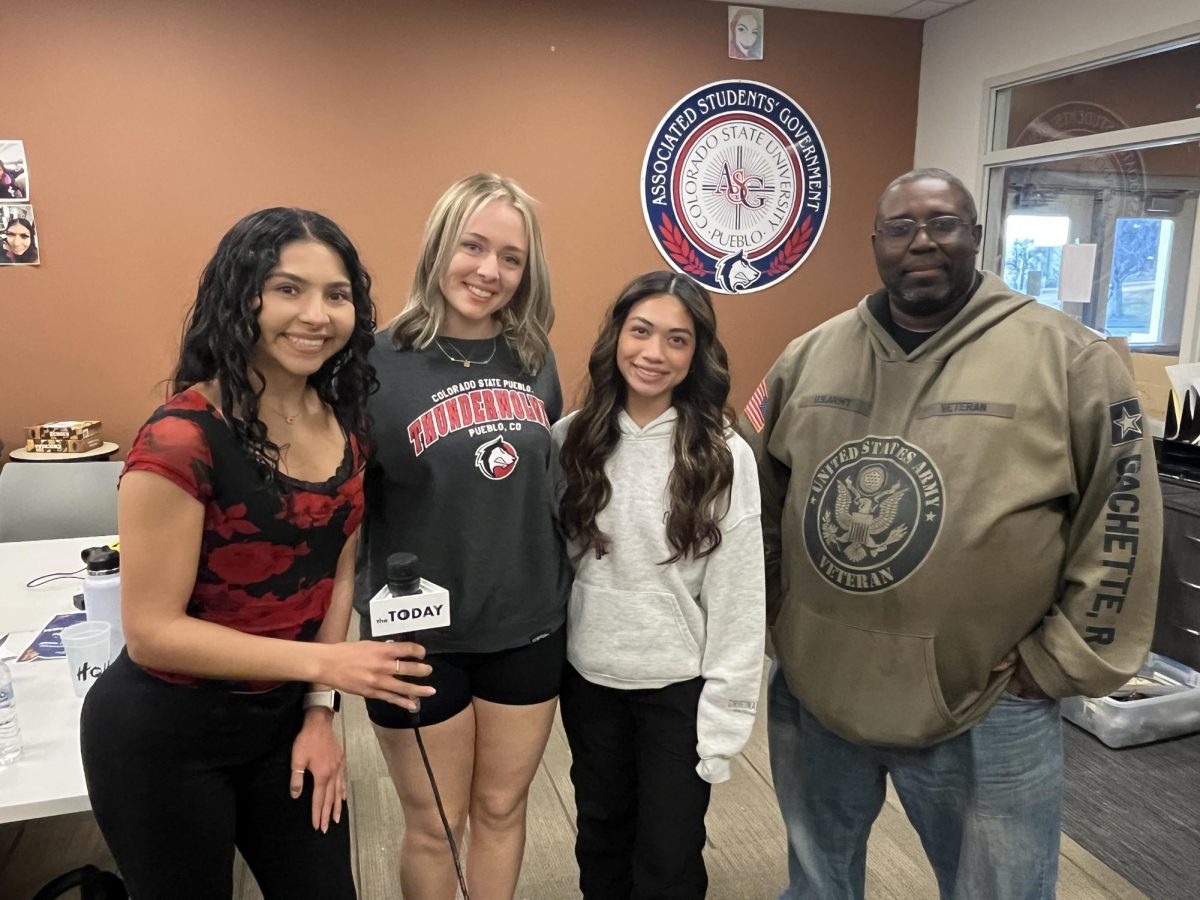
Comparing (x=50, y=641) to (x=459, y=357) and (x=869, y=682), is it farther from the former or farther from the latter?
(x=869, y=682)

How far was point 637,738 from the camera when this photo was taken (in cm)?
149

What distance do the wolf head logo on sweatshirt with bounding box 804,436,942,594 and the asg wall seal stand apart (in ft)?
9.31

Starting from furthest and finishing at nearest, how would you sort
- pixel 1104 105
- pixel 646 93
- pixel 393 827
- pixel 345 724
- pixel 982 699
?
pixel 646 93
pixel 1104 105
pixel 345 724
pixel 393 827
pixel 982 699

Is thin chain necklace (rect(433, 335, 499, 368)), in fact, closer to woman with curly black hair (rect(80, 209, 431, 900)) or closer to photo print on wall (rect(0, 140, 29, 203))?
woman with curly black hair (rect(80, 209, 431, 900))

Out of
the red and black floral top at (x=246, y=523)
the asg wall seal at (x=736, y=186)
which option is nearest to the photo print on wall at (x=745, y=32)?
the asg wall seal at (x=736, y=186)

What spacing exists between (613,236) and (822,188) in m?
1.13

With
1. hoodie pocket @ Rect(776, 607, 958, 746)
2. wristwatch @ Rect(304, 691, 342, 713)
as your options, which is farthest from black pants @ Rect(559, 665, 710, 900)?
wristwatch @ Rect(304, 691, 342, 713)

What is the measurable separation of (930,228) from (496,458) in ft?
2.58

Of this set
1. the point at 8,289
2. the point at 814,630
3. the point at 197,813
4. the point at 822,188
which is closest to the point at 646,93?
the point at 822,188

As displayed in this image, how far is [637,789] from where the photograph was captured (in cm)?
155

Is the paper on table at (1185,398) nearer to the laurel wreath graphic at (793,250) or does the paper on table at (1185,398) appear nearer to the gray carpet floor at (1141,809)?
the gray carpet floor at (1141,809)

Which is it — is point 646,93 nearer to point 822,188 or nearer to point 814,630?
point 822,188

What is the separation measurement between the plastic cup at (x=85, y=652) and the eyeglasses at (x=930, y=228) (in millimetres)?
1487

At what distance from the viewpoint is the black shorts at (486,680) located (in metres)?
1.40
